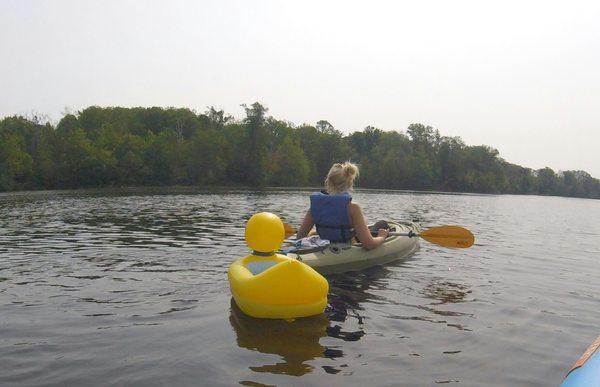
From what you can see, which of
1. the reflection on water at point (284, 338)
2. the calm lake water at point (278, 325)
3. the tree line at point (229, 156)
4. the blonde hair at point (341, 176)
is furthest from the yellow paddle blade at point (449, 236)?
the tree line at point (229, 156)

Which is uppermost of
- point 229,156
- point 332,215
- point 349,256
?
point 229,156

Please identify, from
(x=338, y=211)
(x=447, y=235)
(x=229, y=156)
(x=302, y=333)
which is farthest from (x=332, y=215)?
(x=229, y=156)

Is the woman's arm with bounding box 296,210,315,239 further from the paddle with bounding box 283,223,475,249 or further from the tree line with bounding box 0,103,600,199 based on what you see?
the tree line with bounding box 0,103,600,199

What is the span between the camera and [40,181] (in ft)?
166

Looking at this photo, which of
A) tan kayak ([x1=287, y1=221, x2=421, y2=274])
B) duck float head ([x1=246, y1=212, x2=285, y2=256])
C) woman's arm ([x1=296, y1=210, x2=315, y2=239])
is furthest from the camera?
woman's arm ([x1=296, y1=210, x2=315, y2=239])

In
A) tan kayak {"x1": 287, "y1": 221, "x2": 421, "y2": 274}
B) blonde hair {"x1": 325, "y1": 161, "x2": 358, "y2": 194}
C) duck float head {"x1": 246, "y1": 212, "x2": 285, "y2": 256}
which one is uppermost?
blonde hair {"x1": 325, "y1": 161, "x2": 358, "y2": 194}

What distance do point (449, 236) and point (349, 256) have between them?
2.40 meters

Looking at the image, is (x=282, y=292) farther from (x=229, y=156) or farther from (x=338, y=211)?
(x=229, y=156)

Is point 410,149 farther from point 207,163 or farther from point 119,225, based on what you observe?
point 119,225

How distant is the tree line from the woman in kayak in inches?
1845

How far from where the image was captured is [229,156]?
7106 centimetres

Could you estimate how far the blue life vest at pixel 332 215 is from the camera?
287 inches

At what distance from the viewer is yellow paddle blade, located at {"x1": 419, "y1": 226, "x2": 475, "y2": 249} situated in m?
8.76

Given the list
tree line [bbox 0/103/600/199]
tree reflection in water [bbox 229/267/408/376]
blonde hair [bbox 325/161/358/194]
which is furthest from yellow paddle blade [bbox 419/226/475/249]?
tree line [bbox 0/103/600/199]
